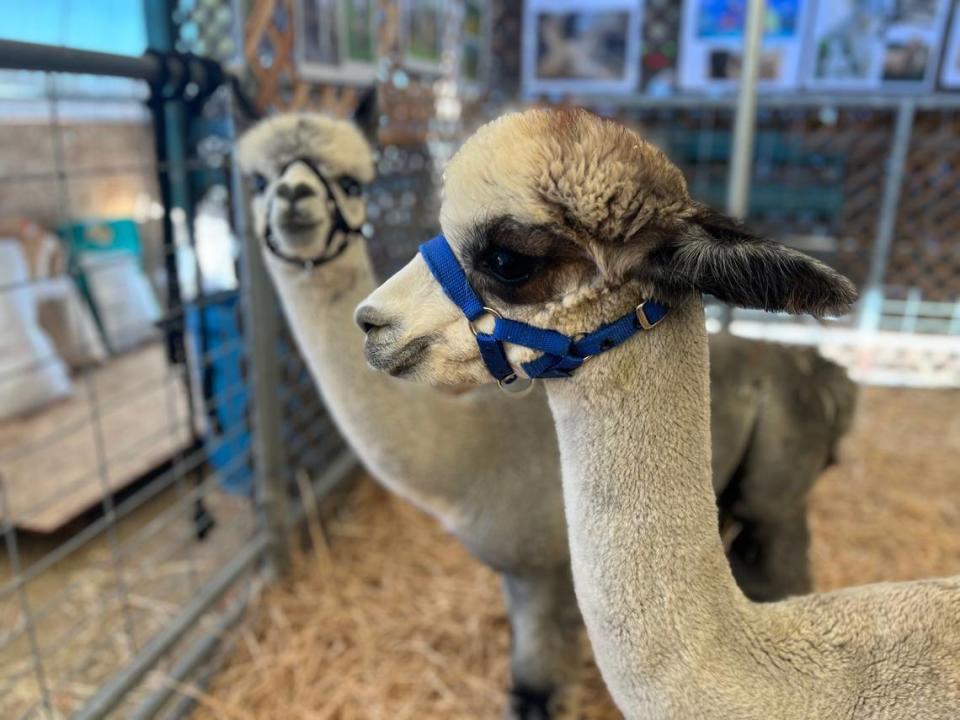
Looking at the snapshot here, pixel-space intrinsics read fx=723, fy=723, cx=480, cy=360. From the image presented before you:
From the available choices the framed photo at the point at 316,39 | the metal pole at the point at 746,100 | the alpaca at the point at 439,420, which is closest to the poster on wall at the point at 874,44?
the metal pole at the point at 746,100

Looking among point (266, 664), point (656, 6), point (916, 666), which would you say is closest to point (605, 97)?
point (656, 6)

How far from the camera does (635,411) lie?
928 mm

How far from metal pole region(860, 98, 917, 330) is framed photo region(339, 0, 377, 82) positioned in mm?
2706

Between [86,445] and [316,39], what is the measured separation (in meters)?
1.98

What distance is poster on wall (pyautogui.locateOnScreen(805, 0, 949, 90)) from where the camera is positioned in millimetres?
3828

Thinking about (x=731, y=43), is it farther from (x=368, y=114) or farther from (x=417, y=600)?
(x=417, y=600)

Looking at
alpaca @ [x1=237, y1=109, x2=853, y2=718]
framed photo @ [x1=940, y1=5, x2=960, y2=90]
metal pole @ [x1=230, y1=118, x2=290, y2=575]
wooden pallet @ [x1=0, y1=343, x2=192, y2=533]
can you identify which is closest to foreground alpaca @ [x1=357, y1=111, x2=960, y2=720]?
alpaca @ [x1=237, y1=109, x2=853, y2=718]

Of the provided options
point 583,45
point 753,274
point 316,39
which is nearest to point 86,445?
point 316,39

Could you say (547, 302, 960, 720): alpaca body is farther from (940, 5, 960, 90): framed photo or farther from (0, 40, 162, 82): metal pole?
(940, 5, 960, 90): framed photo

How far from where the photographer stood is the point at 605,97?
4.12 meters

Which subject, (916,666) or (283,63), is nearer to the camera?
(916,666)

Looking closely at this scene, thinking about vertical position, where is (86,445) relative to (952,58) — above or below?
below

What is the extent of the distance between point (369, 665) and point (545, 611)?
765 millimetres

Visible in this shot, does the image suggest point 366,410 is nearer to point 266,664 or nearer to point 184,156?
point 266,664
